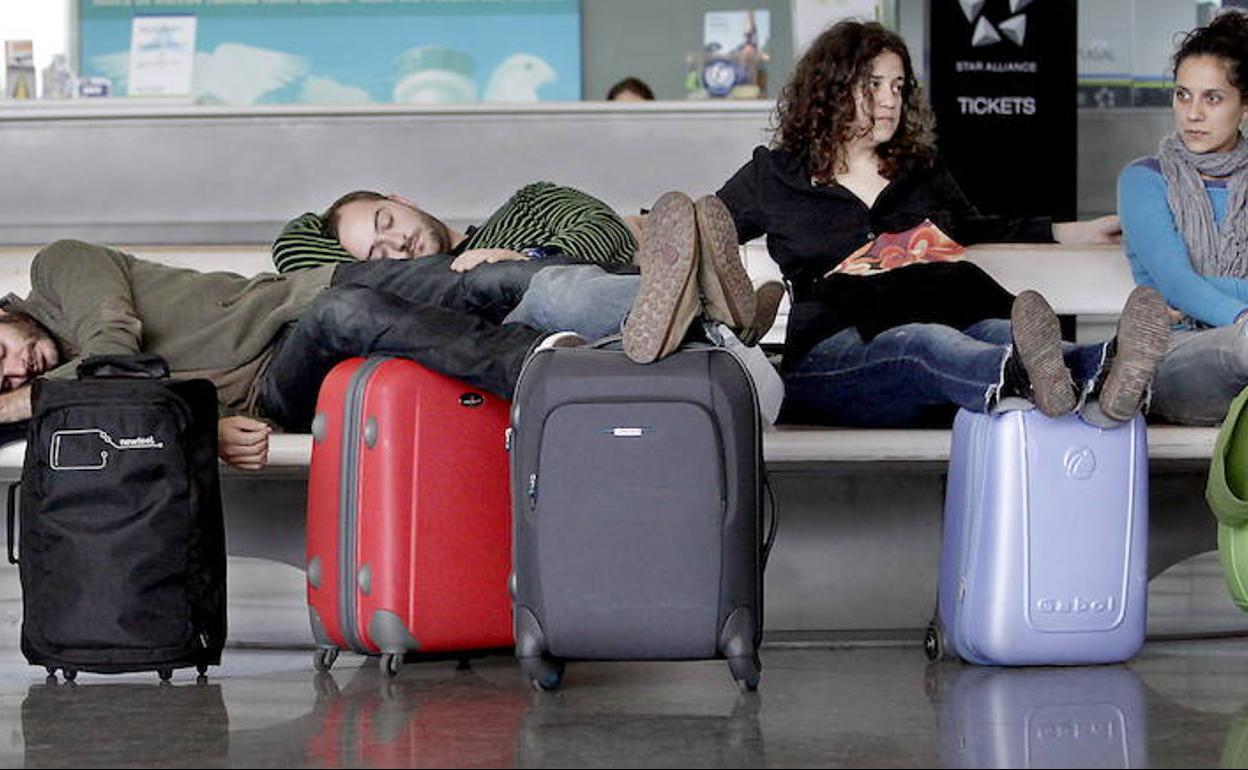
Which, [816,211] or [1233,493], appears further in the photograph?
[816,211]

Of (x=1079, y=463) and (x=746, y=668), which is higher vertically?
(x=1079, y=463)

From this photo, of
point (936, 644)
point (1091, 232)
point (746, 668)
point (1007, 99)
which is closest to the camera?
point (746, 668)

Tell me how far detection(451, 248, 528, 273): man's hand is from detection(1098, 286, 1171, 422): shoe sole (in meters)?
1.02

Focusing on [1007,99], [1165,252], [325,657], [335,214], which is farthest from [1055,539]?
[1007,99]

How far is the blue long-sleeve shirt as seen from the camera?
3.66 meters

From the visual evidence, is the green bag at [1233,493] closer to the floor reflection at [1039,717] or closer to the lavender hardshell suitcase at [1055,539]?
the lavender hardshell suitcase at [1055,539]

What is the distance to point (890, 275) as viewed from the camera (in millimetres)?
3557

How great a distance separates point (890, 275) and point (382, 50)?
6270 mm

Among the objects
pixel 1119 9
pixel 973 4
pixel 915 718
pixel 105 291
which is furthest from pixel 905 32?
pixel 915 718

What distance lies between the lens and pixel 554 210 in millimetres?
3783

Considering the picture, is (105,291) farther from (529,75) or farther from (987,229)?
(529,75)

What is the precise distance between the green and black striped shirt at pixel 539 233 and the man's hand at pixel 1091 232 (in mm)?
905

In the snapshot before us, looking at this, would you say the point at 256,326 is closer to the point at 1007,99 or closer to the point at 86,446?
the point at 86,446

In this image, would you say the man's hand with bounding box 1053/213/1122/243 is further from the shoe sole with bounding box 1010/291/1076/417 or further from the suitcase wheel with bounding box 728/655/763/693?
the suitcase wheel with bounding box 728/655/763/693
